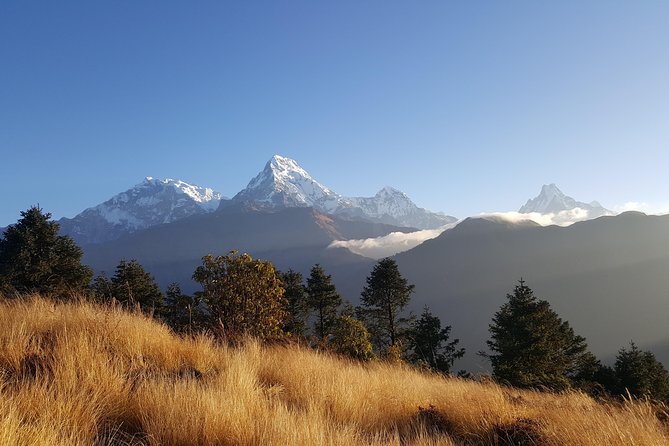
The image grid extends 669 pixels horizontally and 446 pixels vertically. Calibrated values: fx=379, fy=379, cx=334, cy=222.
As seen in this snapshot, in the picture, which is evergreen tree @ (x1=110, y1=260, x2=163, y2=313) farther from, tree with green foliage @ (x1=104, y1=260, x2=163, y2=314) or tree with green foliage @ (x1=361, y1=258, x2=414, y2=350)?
tree with green foliage @ (x1=361, y1=258, x2=414, y2=350)

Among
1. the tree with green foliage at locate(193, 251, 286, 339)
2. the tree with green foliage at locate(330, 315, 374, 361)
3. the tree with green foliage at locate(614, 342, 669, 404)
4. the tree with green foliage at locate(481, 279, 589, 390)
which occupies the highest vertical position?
the tree with green foliage at locate(193, 251, 286, 339)

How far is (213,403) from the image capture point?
9.56ft

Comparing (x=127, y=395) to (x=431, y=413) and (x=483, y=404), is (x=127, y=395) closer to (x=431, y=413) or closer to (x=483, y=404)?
(x=431, y=413)

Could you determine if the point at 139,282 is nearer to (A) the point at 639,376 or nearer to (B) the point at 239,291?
(B) the point at 239,291

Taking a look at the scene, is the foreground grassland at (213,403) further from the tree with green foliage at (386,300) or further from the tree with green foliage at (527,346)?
the tree with green foliage at (386,300)

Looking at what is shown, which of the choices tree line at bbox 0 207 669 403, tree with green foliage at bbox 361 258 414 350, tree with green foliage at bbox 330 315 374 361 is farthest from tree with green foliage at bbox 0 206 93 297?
tree with green foliage at bbox 361 258 414 350

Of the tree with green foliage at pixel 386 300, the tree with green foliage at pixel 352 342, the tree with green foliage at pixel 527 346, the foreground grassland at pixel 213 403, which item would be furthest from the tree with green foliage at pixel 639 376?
the foreground grassland at pixel 213 403

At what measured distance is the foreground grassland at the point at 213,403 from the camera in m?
2.68

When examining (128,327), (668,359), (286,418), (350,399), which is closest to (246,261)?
(128,327)

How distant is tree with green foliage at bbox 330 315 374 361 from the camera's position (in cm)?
1553

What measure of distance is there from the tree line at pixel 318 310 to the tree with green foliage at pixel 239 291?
0.04 metres

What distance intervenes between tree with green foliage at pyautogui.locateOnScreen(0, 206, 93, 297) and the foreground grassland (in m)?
25.8

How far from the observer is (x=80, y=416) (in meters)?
2.79

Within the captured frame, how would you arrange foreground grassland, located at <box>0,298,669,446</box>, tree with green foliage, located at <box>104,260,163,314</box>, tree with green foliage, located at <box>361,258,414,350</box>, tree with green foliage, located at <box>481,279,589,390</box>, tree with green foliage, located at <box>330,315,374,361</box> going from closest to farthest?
foreground grassland, located at <box>0,298,669,446</box> < tree with green foliage, located at <box>330,315,374,361</box> < tree with green foliage, located at <box>481,279,589,390</box> < tree with green foliage, located at <box>361,258,414,350</box> < tree with green foliage, located at <box>104,260,163,314</box>
